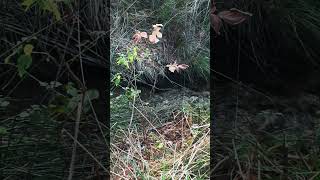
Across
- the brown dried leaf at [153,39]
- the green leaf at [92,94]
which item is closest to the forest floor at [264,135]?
the brown dried leaf at [153,39]

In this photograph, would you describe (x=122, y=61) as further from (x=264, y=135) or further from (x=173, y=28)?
(x=264, y=135)

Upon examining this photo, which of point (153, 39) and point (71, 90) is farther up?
point (153, 39)

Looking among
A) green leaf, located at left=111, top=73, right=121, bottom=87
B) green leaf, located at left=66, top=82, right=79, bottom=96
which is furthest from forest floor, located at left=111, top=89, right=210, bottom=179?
green leaf, located at left=66, top=82, right=79, bottom=96

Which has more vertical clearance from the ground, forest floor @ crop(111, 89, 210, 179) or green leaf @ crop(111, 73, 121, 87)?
green leaf @ crop(111, 73, 121, 87)

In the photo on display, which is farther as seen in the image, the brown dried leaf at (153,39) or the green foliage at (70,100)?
the brown dried leaf at (153,39)

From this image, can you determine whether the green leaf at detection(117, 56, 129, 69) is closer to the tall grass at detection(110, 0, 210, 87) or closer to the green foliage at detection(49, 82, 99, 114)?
the tall grass at detection(110, 0, 210, 87)

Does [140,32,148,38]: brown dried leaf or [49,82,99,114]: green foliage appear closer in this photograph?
[49,82,99,114]: green foliage

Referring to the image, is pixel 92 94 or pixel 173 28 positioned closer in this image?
pixel 92 94

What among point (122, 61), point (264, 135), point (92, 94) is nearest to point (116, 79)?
point (122, 61)

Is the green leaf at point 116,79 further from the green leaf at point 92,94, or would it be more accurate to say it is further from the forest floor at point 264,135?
the forest floor at point 264,135

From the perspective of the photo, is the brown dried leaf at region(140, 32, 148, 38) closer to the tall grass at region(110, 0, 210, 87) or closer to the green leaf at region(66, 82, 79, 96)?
the tall grass at region(110, 0, 210, 87)

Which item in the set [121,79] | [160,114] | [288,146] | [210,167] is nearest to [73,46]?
[121,79]

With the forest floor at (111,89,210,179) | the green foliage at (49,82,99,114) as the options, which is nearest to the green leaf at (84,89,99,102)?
the green foliage at (49,82,99,114)

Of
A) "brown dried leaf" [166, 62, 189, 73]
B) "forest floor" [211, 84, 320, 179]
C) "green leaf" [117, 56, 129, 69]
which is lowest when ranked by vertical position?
"forest floor" [211, 84, 320, 179]
